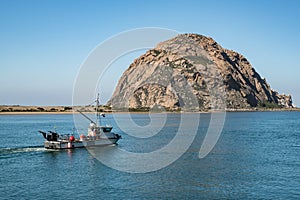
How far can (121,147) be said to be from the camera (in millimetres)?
90625

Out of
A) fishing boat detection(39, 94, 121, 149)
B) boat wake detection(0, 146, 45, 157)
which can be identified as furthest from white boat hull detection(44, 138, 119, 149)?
boat wake detection(0, 146, 45, 157)

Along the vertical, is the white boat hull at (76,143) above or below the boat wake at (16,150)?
above

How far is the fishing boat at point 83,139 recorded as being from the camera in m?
84.3

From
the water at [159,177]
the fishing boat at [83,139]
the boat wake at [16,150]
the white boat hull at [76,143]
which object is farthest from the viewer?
the fishing boat at [83,139]

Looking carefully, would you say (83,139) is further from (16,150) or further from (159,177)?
(159,177)

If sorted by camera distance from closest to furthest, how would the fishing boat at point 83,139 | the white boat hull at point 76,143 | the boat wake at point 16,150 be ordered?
1. the boat wake at point 16,150
2. the white boat hull at point 76,143
3. the fishing boat at point 83,139

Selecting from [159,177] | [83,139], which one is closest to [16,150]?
[83,139]

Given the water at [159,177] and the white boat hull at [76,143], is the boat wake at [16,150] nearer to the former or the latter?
the water at [159,177]

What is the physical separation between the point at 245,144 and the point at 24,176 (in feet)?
192

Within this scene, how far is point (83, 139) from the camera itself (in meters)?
89.1

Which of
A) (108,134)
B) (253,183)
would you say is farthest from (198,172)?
(108,134)

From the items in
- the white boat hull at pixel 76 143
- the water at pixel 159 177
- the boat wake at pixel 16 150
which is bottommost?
the water at pixel 159 177

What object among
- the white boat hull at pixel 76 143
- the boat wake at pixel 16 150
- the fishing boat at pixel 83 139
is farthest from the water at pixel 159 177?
the fishing boat at pixel 83 139

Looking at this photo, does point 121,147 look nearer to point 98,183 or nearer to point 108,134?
point 108,134
